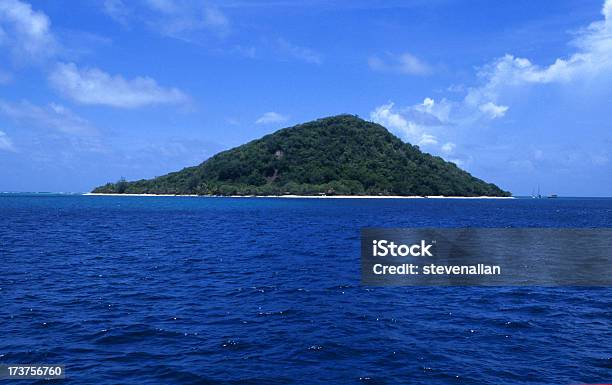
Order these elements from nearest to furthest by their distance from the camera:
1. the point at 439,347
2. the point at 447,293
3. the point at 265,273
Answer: the point at 439,347
the point at 447,293
the point at 265,273

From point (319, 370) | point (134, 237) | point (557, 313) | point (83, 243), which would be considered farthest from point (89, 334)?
point (134, 237)

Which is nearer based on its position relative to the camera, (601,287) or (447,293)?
(447,293)

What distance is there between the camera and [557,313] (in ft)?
89.1

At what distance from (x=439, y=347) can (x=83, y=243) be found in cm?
5500

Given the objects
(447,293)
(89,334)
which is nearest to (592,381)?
(447,293)

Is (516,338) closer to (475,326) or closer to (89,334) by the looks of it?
(475,326)

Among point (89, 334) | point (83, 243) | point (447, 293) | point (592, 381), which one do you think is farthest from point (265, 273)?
point (83, 243)

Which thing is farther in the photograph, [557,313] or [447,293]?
[447,293]

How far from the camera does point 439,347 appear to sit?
810 inches

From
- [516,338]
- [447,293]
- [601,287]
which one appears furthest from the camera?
[601,287]

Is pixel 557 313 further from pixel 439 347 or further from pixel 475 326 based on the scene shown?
pixel 439 347

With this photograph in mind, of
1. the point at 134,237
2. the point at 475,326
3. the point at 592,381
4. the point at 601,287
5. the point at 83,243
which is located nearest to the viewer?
the point at 592,381

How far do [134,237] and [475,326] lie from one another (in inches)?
2332

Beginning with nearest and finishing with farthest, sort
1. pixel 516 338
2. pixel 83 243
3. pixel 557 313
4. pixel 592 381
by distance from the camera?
pixel 592 381, pixel 516 338, pixel 557 313, pixel 83 243
